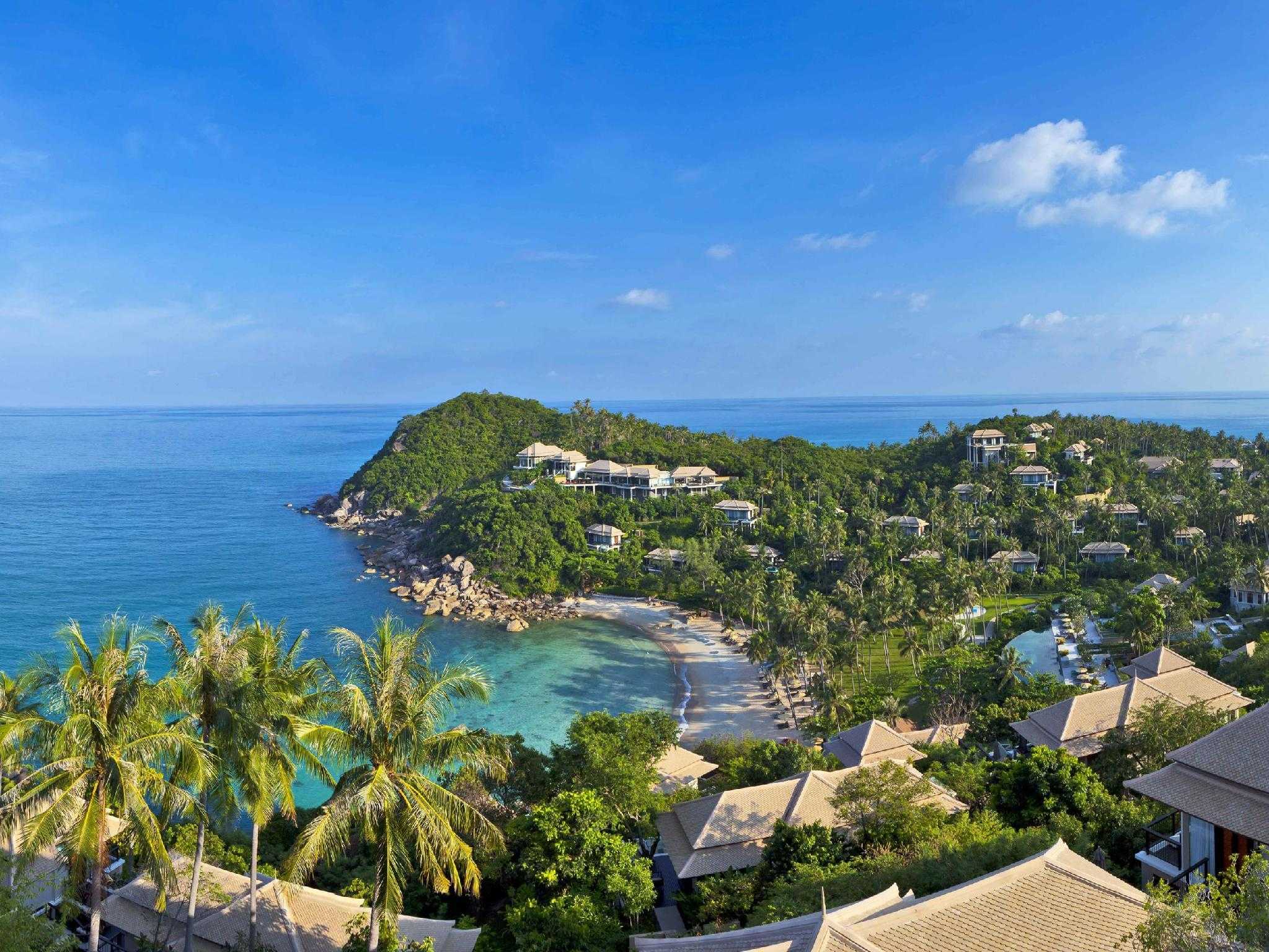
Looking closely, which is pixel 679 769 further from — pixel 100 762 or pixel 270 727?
pixel 100 762

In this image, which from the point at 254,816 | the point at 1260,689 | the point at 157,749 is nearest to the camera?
the point at 157,749

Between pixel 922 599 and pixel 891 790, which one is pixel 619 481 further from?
pixel 891 790

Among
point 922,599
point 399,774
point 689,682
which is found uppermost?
point 399,774

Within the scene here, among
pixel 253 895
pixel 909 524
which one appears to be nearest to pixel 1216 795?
pixel 253 895

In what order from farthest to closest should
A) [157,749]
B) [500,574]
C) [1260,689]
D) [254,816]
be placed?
[500,574] → [1260,689] → [254,816] → [157,749]

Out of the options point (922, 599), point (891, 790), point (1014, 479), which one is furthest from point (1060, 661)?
point (1014, 479)

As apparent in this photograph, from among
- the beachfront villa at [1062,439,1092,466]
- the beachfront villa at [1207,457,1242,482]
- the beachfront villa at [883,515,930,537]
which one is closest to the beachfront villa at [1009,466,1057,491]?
the beachfront villa at [1062,439,1092,466]

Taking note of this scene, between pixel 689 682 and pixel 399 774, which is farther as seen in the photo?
pixel 689 682

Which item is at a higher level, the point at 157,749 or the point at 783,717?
the point at 157,749
